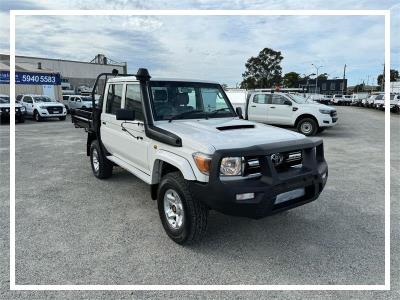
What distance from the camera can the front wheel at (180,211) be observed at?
3486 millimetres

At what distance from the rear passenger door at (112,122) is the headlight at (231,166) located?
7.83ft

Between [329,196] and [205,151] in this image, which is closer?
[205,151]

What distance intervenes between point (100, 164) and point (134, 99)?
1.93m

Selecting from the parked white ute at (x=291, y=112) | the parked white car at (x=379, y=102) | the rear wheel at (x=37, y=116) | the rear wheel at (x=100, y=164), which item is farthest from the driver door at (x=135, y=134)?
the parked white car at (x=379, y=102)

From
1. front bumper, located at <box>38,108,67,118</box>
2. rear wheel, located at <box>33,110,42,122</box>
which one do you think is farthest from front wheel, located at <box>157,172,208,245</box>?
rear wheel, located at <box>33,110,42,122</box>

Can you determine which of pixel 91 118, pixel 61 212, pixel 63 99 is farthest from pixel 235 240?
pixel 63 99

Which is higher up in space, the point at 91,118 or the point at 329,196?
the point at 91,118

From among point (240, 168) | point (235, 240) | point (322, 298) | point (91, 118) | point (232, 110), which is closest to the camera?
point (322, 298)

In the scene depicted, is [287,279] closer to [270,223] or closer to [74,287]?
[270,223]

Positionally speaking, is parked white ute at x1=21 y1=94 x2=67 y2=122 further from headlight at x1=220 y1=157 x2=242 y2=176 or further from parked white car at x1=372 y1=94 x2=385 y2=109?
parked white car at x1=372 y1=94 x2=385 y2=109

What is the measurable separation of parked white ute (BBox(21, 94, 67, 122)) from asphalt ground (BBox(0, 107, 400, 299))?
595 inches

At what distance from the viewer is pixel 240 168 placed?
10.9ft

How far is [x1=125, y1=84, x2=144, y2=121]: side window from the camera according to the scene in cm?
455

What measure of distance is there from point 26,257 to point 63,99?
27.1 m
